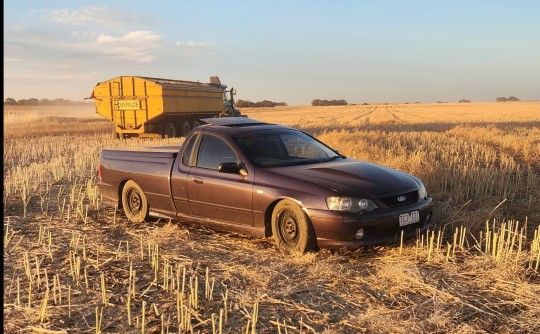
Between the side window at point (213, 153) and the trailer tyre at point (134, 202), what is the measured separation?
1297 millimetres

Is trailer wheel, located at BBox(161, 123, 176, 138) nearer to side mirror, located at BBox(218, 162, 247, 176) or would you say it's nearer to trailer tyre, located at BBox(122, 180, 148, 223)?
trailer tyre, located at BBox(122, 180, 148, 223)

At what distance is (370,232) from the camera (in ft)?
16.9

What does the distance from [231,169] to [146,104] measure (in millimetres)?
16773

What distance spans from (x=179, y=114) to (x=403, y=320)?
2031cm

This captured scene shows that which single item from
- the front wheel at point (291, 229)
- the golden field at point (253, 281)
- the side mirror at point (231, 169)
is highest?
the side mirror at point (231, 169)

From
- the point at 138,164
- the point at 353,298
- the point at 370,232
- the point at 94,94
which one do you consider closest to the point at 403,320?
the point at 353,298

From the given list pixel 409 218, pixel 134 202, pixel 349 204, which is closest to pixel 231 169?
pixel 349 204

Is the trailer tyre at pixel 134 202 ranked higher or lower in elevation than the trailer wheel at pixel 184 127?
lower

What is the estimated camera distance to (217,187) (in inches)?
241

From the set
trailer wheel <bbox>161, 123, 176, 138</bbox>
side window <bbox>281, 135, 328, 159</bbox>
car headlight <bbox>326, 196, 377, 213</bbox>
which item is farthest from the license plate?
trailer wheel <bbox>161, 123, 176, 138</bbox>

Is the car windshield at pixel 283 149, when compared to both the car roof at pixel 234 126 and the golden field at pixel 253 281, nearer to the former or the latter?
the car roof at pixel 234 126

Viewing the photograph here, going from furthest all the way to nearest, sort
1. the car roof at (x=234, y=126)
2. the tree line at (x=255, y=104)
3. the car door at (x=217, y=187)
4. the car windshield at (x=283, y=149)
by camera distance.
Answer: the tree line at (x=255, y=104) < the car roof at (x=234, y=126) < the car windshield at (x=283, y=149) < the car door at (x=217, y=187)

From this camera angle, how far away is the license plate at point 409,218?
17.4 feet

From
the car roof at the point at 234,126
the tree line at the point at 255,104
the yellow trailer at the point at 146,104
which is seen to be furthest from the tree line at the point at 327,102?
the car roof at the point at 234,126
